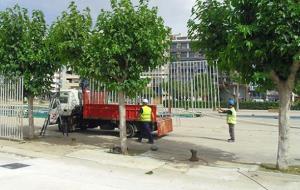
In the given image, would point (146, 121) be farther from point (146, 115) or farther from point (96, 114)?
point (96, 114)

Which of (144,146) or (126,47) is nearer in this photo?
(126,47)

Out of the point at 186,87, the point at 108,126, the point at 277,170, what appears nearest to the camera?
the point at 277,170

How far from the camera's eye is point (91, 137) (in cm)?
1959

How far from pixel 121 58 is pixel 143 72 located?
948 mm

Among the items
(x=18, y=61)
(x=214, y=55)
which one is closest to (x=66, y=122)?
(x=18, y=61)

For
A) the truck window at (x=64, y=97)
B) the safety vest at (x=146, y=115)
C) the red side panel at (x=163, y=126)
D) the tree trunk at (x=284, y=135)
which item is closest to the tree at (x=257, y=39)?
the tree trunk at (x=284, y=135)

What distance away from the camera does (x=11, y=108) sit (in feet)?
55.8

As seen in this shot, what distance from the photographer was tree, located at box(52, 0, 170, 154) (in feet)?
45.3

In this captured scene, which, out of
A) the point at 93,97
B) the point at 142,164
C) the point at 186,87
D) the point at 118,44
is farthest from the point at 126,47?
the point at 186,87

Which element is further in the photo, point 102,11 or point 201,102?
point 201,102

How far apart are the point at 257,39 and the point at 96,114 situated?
37.1ft

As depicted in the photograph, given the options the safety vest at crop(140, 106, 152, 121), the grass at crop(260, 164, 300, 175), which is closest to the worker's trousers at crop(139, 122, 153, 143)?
the safety vest at crop(140, 106, 152, 121)

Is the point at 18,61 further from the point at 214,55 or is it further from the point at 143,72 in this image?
the point at 214,55

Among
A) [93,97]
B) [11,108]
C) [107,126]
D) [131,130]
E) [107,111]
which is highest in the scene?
[93,97]
